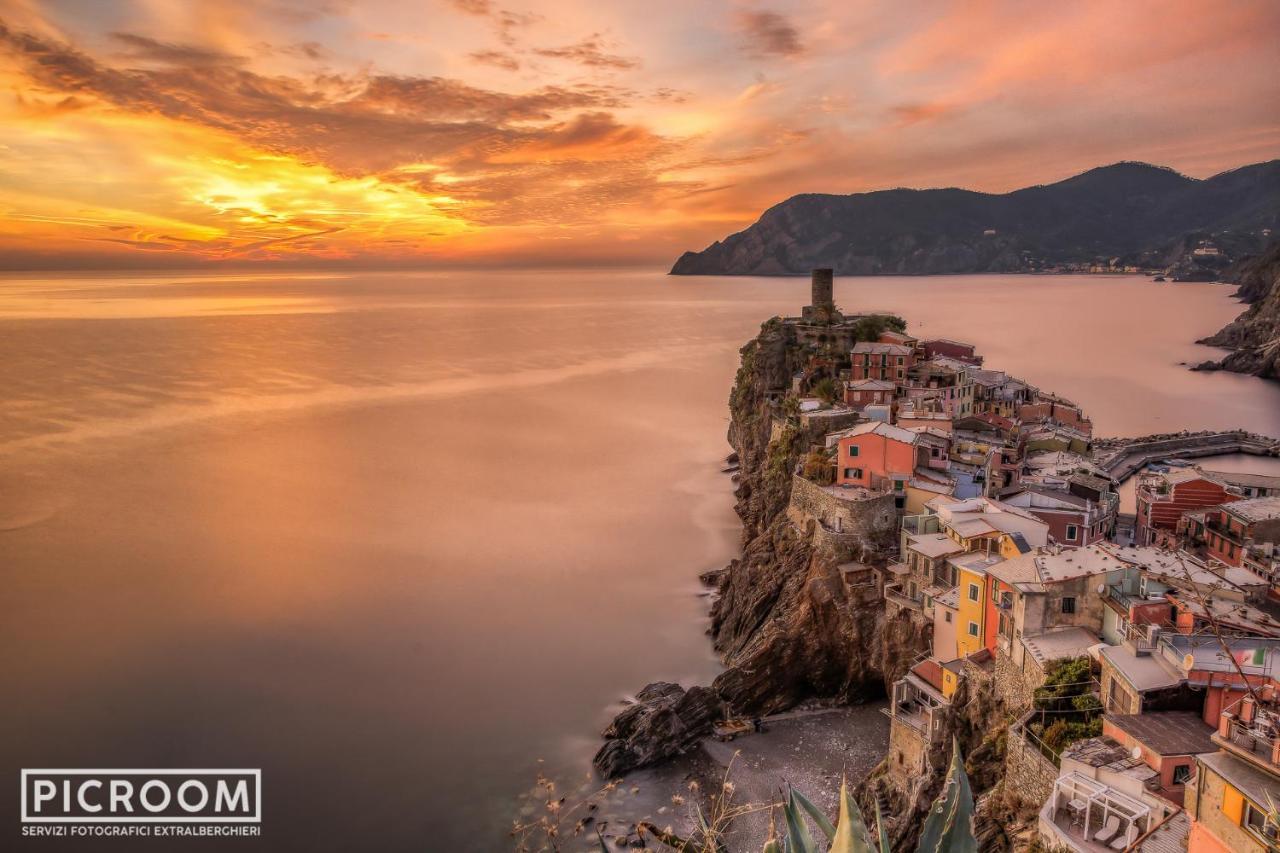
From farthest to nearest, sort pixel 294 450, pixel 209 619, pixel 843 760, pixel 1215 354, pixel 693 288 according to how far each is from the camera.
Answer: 1. pixel 693 288
2. pixel 1215 354
3. pixel 294 450
4. pixel 209 619
5. pixel 843 760

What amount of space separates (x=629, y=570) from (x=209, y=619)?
12934 mm

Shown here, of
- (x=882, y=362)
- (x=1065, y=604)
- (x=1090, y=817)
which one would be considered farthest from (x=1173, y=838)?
(x=882, y=362)

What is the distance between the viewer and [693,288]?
18550 centimetres

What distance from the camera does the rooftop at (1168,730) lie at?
9422 mm

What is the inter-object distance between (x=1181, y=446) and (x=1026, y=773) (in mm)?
35804

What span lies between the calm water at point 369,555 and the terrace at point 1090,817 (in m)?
10.0

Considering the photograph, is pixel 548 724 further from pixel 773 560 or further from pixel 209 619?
pixel 209 619

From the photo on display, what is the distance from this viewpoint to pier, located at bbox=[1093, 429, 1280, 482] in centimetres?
3719

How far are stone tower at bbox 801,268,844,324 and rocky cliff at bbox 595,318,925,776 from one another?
1276 cm

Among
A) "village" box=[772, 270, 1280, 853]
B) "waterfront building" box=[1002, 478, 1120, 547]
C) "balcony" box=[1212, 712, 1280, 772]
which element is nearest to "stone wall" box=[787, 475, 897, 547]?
"village" box=[772, 270, 1280, 853]

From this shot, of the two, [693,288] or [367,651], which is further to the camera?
[693,288]

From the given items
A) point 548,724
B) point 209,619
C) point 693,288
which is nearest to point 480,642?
point 548,724

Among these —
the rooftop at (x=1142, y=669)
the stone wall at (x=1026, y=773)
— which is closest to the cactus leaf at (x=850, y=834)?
the stone wall at (x=1026, y=773)

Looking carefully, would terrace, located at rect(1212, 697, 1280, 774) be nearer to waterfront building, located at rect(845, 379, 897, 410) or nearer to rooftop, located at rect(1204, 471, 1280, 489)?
rooftop, located at rect(1204, 471, 1280, 489)
